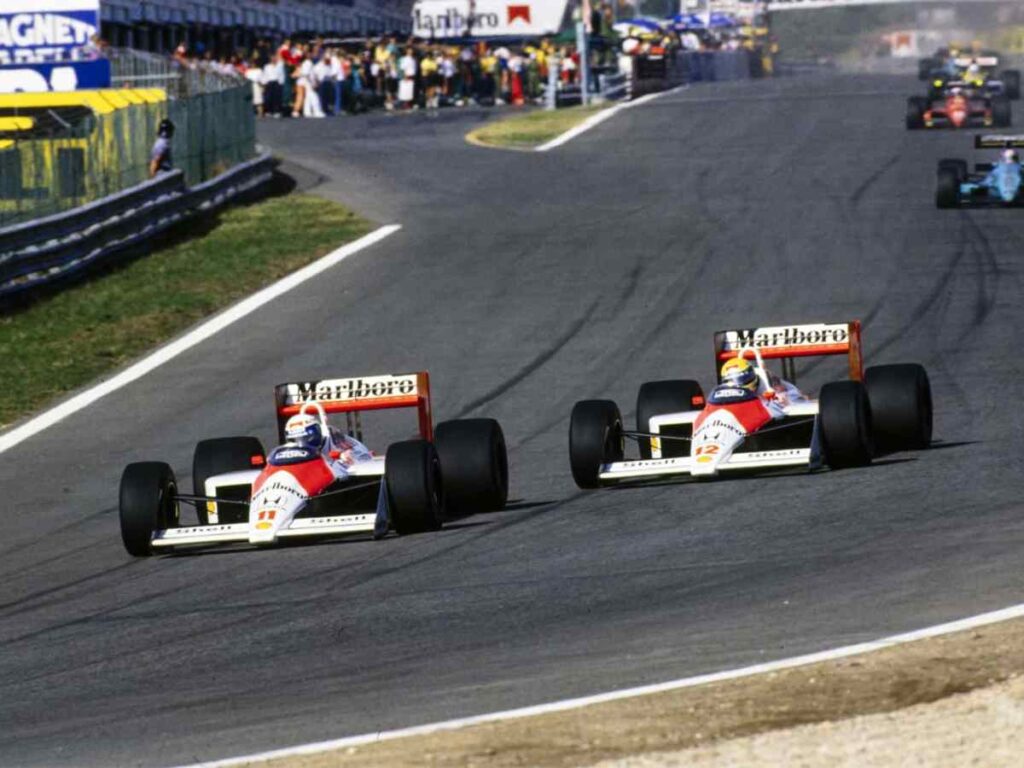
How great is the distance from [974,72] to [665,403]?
1227 inches

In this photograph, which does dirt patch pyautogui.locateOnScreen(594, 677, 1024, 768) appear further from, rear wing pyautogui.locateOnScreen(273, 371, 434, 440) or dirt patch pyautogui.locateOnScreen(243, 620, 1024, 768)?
rear wing pyautogui.locateOnScreen(273, 371, 434, 440)

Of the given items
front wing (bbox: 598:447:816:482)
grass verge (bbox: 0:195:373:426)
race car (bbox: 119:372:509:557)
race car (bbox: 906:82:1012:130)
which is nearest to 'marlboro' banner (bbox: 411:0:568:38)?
race car (bbox: 906:82:1012:130)

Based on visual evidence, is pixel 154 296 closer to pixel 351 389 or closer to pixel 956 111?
pixel 351 389

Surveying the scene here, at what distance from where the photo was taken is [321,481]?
12.2m

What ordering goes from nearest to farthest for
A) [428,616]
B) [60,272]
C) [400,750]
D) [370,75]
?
[400,750] < [428,616] < [60,272] < [370,75]

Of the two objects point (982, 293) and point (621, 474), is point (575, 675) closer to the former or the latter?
point (621, 474)

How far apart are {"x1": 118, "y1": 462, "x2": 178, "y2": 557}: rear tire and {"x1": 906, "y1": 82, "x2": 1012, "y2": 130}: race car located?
30326 millimetres

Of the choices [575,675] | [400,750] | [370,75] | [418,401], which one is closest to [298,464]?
[418,401]

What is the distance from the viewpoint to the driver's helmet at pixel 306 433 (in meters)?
12.2

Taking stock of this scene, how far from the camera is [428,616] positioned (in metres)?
9.84

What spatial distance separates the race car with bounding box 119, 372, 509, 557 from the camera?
11.9 m

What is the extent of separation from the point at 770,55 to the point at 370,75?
2935 cm

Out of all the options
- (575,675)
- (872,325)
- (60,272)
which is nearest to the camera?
(575,675)

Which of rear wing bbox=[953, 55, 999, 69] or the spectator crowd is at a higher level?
rear wing bbox=[953, 55, 999, 69]
